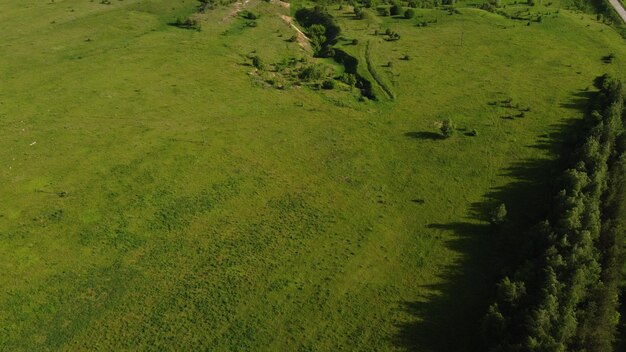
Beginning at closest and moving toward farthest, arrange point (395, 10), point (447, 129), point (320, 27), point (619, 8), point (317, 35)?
point (447, 129) → point (317, 35) → point (320, 27) → point (395, 10) → point (619, 8)

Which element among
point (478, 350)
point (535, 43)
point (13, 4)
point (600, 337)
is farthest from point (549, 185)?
point (13, 4)

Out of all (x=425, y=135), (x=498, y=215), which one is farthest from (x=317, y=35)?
(x=498, y=215)

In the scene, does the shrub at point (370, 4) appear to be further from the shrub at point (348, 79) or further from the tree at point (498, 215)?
the tree at point (498, 215)

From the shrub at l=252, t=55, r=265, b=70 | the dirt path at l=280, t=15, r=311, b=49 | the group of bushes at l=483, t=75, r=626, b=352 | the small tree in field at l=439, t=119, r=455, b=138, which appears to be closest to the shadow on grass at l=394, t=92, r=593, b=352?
the group of bushes at l=483, t=75, r=626, b=352

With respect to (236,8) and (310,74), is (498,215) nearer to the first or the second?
(310,74)

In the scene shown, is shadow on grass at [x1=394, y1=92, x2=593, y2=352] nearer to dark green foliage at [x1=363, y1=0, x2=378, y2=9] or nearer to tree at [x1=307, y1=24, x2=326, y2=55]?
tree at [x1=307, y1=24, x2=326, y2=55]

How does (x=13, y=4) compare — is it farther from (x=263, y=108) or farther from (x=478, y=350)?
(x=478, y=350)
